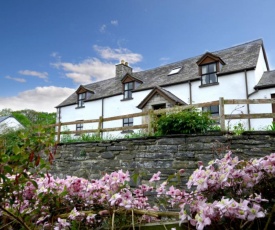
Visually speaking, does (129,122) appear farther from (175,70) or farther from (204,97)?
(204,97)

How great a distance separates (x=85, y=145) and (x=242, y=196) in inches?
333

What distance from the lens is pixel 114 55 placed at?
71.5ft

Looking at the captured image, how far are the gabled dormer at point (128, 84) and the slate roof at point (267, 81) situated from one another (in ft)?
26.9

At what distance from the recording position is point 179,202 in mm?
1466

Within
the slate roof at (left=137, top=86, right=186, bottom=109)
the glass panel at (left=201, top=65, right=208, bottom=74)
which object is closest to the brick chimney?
the slate roof at (left=137, top=86, right=186, bottom=109)

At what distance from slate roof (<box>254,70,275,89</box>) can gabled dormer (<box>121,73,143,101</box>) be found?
819 cm

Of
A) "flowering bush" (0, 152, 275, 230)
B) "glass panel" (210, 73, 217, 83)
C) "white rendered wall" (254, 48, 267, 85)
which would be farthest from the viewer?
"glass panel" (210, 73, 217, 83)

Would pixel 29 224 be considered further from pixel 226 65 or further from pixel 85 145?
pixel 226 65

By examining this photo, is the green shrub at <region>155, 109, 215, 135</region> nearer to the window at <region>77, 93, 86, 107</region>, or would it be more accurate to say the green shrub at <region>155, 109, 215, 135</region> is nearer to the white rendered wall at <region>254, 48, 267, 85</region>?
the white rendered wall at <region>254, 48, 267, 85</region>

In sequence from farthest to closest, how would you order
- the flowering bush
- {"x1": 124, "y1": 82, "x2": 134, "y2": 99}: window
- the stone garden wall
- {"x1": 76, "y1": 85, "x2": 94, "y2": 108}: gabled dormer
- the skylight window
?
{"x1": 76, "y1": 85, "x2": 94, "y2": 108}: gabled dormer → {"x1": 124, "y1": 82, "x2": 134, "y2": 99}: window → the skylight window → the stone garden wall → the flowering bush

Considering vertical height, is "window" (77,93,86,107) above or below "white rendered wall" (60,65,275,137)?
above

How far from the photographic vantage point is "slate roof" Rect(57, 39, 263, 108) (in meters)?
14.3

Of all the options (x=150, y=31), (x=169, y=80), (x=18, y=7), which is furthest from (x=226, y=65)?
(x=18, y=7)

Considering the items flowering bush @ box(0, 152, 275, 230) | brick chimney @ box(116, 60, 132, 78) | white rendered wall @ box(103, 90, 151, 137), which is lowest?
flowering bush @ box(0, 152, 275, 230)
